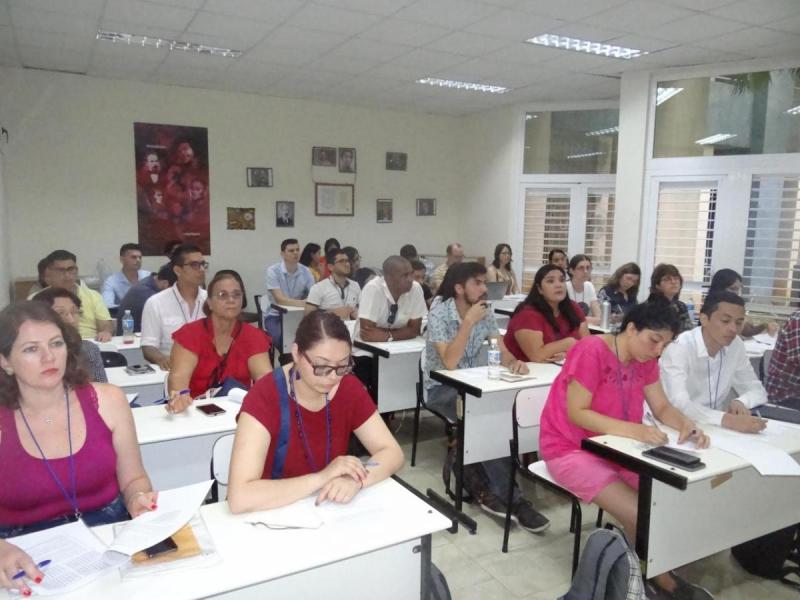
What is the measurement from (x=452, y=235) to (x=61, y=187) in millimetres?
5533

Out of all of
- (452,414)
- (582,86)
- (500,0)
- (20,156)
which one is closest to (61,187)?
(20,156)

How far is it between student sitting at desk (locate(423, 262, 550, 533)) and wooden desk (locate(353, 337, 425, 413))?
0.46 meters

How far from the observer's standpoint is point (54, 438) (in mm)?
1783

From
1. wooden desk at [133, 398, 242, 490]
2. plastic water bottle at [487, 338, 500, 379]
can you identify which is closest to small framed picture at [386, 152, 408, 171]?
plastic water bottle at [487, 338, 500, 379]

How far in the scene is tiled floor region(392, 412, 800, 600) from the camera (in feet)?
8.46

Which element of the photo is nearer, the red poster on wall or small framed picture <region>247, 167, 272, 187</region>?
the red poster on wall

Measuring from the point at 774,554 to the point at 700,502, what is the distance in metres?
0.74

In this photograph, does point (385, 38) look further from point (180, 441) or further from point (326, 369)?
point (326, 369)

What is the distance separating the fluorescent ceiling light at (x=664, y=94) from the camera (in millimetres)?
6433

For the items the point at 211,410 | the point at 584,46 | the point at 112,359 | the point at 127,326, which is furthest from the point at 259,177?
the point at 211,410

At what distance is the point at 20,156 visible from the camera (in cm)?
662

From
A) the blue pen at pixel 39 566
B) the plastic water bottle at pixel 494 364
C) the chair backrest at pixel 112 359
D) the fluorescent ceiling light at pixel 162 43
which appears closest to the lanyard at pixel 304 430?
the blue pen at pixel 39 566

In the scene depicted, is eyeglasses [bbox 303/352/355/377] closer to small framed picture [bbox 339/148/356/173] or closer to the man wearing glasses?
the man wearing glasses

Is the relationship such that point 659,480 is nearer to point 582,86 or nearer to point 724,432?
point 724,432
